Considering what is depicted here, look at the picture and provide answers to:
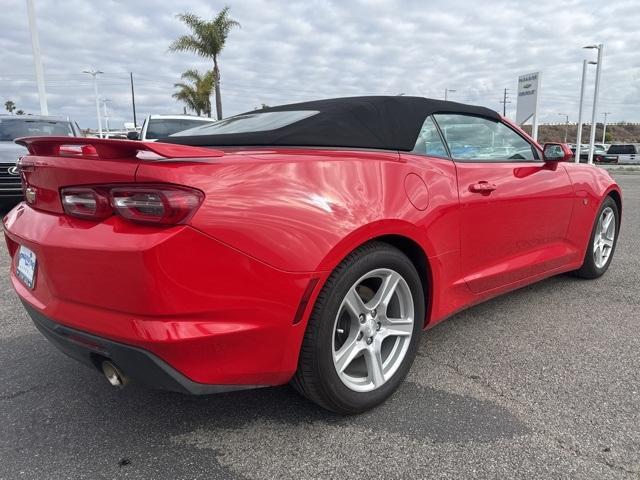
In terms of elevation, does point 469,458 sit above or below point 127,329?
below

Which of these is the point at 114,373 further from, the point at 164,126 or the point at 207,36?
the point at 207,36

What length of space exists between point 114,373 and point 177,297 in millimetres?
468

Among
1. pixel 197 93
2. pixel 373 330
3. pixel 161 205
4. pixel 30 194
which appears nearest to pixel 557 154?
pixel 373 330

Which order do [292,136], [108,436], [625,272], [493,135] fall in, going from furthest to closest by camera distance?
[625,272], [493,135], [292,136], [108,436]

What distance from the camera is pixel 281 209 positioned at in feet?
5.98

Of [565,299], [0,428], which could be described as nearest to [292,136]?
[0,428]

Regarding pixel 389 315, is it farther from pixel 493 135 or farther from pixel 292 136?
pixel 493 135

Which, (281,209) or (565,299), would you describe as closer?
(281,209)

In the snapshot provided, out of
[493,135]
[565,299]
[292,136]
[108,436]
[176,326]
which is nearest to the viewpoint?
[176,326]

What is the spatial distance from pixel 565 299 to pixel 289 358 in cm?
273

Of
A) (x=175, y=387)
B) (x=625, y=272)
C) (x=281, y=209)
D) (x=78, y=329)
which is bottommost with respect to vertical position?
(x=625, y=272)

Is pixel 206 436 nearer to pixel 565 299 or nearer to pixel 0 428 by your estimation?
pixel 0 428

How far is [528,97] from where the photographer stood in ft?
71.0

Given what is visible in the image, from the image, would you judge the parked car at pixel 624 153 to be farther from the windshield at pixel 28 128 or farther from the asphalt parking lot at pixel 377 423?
the asphalt parking lot at pixel 377 423
